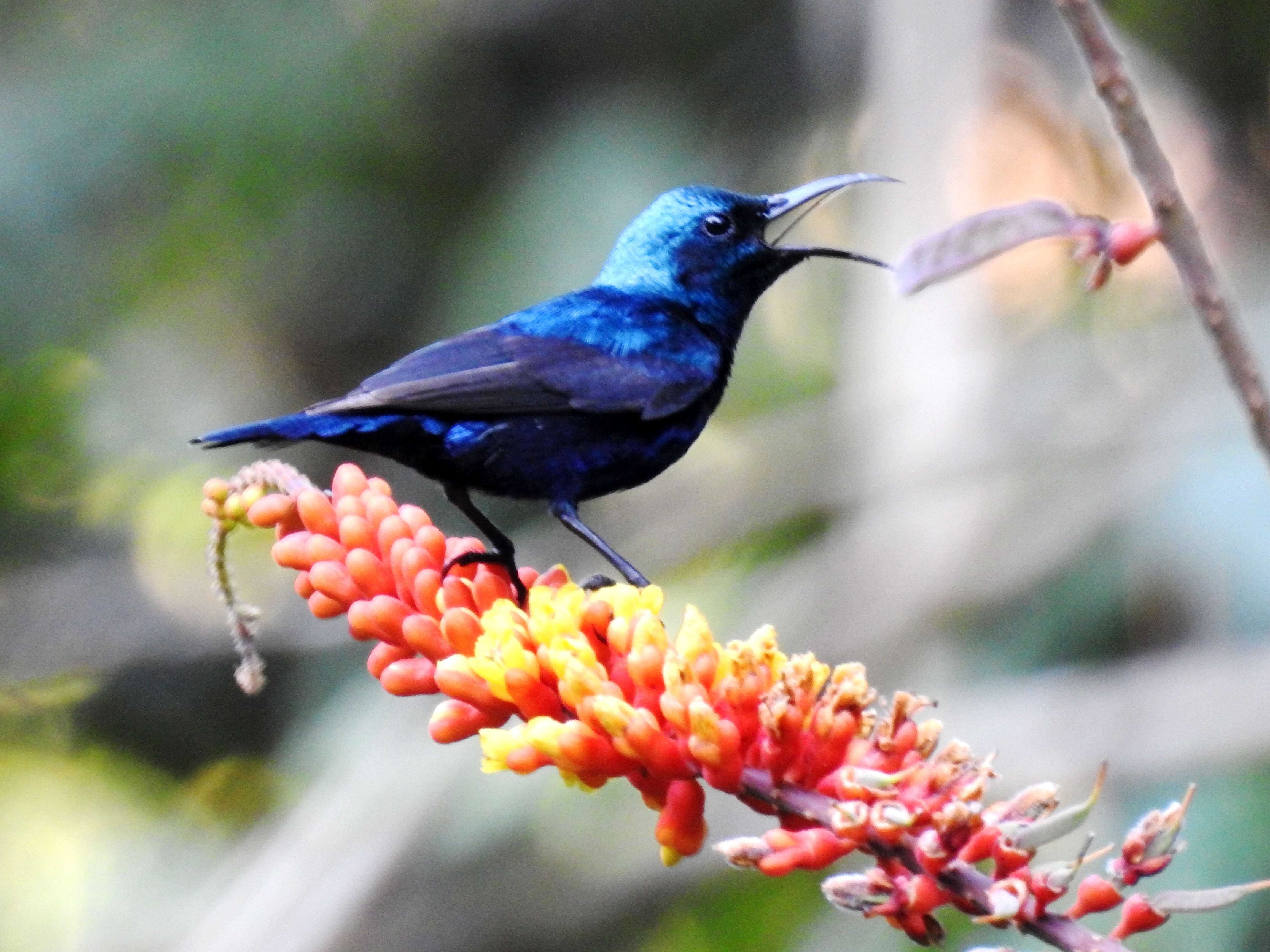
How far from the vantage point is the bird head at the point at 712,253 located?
3328 mm

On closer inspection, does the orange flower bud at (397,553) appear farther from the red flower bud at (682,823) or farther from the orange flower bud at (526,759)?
the red flower bud at (682,823)

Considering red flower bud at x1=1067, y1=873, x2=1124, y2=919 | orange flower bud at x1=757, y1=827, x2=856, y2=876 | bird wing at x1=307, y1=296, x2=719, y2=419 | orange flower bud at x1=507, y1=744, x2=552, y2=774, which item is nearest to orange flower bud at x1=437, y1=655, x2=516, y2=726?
orange flower bud at x1=507, y1=744, x2=552, y2=774

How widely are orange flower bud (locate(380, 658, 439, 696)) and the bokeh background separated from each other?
11.7 feet

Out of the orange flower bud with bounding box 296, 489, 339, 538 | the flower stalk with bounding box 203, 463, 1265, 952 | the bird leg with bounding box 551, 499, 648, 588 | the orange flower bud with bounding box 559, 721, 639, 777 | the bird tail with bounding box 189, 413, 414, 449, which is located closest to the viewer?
the flower stalk with bounding box 203, 463, 1265, 952

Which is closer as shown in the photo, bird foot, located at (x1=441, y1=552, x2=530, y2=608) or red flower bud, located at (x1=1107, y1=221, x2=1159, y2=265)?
red flower bud, located at (x1=1107, y1=221, x2=1159, y2=265)

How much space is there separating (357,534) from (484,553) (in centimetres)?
27

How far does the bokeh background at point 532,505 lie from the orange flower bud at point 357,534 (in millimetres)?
3586

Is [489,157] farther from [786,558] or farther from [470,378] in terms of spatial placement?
[470,378]

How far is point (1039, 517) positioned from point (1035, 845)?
4597 millimetres

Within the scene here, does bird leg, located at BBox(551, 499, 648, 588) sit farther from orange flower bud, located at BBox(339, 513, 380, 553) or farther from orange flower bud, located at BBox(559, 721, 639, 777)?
orange flower bud, located at BBox(559, 721, 639, 777)

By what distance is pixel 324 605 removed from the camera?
197 cm

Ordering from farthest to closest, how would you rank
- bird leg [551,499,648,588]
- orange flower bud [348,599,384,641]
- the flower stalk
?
bird leg [551,499,648,588] < orange flower bud [348,599,384,641] < the flower stalk

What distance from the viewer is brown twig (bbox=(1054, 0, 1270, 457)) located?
89 centimetres

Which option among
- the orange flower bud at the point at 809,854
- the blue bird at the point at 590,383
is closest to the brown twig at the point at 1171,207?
the orange flower bud at the point at 809,854
